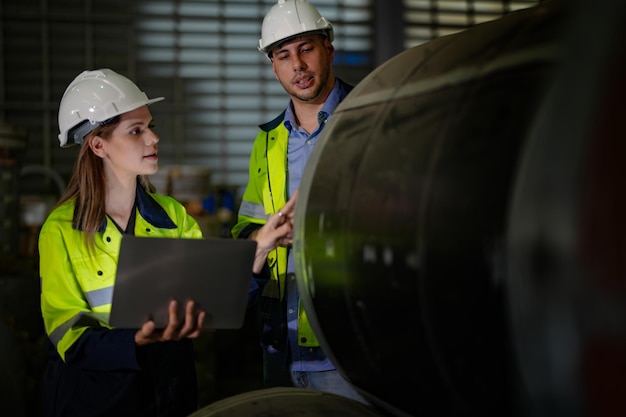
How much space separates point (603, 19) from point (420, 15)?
753 centimetres

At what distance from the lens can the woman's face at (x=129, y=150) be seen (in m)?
2.03

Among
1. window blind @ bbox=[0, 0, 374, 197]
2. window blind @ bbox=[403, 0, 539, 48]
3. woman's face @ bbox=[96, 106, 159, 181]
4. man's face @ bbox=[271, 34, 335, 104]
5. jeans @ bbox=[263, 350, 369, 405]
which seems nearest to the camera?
woman's face @ bbox=[96, 106, 159, 181]

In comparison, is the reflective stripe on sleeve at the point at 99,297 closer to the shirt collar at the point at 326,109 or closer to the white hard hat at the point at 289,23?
the shirt collar at the point at 326,109

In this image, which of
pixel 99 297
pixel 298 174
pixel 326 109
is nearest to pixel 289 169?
pixel 298 174

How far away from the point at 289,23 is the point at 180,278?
131 cm

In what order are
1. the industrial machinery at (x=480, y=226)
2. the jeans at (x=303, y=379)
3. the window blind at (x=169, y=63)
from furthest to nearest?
the window blind at (x=169, y=63)
the jeans at (x=303, y=379)
the industrial machinery at (x=480, y=226)

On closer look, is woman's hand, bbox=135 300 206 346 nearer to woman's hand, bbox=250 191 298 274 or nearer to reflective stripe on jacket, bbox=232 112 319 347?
woman's hand, bbox=250 191 298 274

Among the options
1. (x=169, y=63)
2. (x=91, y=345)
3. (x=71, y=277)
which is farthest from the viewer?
(x=169, y=63)

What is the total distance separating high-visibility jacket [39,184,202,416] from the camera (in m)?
1.77

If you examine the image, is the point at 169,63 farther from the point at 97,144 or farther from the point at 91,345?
the point at 91,345

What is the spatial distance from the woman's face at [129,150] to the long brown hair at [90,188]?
0.8 inches

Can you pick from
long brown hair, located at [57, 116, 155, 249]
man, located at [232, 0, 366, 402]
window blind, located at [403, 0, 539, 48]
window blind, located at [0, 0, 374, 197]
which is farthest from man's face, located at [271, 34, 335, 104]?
window blind, located at [403, 0, 539, 48]

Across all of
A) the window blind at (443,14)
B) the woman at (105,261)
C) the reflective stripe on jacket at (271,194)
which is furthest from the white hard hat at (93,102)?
the window blind at (443,14)

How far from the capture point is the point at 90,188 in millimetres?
2016
